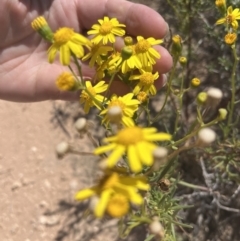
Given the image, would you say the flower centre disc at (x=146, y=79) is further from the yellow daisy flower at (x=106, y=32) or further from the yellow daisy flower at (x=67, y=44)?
the yellow daisy flower at (x=67, y=44)

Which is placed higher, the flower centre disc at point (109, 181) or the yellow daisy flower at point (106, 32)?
the yellow daisy flower at point (106, 32)

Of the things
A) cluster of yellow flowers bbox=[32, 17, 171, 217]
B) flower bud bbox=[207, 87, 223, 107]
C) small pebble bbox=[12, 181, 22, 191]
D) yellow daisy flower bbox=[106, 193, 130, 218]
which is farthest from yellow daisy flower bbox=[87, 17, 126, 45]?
small pebble bbox=[12, 181, 22, 191]

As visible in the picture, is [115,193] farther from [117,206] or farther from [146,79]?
[146,79]

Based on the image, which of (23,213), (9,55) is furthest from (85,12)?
(23,213)

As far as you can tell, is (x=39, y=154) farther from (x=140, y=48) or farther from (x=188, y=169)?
(x=140, y=48)

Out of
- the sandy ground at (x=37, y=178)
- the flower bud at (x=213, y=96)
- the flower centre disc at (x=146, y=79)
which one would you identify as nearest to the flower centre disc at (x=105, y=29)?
the flower centre disc at (x=146, y=79)

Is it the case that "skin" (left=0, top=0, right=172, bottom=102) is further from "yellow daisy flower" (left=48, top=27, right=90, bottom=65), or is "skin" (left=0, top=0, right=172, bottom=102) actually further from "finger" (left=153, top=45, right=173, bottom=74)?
"yellow daisy flower" (left=48, top=27, right=90, bottom=65)

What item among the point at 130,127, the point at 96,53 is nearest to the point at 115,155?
the point at 130,127
